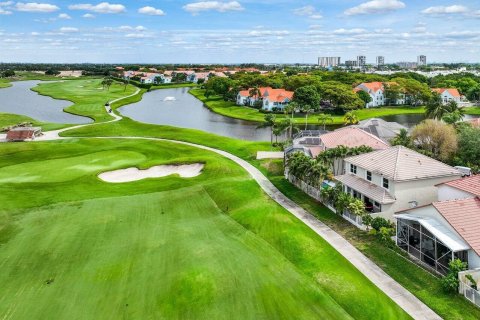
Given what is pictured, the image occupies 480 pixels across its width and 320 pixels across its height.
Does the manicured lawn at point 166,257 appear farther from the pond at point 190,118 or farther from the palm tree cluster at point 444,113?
the pond at point 190,118

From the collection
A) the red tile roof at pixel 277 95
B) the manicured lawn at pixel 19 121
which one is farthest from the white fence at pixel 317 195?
the red tile roof at pixel 277 95

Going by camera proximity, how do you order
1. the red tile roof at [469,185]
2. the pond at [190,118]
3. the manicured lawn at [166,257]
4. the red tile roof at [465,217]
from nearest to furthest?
1. the manicured lawn at [166,257]
2. the red tile roof at [465,217]
3. the red tile roof at [469,185]
4. the pond at [190,118]

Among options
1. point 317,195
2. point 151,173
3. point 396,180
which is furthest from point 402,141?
point 151,173

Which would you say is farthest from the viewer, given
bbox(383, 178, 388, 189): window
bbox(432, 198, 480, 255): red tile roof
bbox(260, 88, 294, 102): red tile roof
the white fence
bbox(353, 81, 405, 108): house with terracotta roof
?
bbox(353, 81, 405, 108): house with terracotta roof

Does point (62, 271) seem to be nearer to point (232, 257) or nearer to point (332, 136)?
point (232, 257)

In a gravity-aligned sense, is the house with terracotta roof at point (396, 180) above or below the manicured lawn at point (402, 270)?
above

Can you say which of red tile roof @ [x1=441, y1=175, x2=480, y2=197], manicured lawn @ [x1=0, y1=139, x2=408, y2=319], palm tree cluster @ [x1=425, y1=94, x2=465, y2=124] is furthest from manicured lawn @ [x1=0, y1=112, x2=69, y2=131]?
red tile roof @ [x1=441, y1=175, x2=480, y2=197]

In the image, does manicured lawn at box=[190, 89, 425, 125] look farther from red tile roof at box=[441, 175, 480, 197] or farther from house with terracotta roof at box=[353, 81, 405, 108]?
red tile roof at box=[441, 175, 480, 197]
